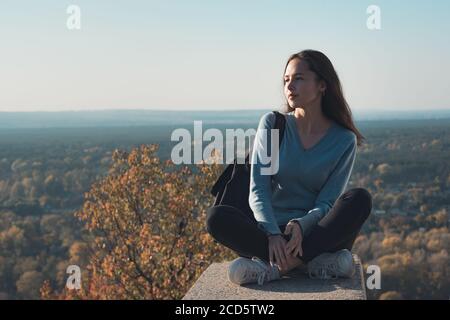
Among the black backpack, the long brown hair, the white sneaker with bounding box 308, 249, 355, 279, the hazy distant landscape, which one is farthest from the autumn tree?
the hazy distant landscape

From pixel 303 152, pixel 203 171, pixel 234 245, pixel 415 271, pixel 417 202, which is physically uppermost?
pixel 303 152

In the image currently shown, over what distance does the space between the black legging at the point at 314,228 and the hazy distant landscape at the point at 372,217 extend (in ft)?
97.4

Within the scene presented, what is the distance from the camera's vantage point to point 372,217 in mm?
50938

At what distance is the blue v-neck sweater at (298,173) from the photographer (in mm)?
4527

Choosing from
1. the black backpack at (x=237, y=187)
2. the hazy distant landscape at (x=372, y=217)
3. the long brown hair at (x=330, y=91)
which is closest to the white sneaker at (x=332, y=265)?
the black backpack at (x=237, y=187)

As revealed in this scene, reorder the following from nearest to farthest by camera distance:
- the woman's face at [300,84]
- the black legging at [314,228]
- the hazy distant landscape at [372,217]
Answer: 1. the black legging at [314,228]
2. the woman's face at [300,84]
3. the hazy distant landscape at [372,217]

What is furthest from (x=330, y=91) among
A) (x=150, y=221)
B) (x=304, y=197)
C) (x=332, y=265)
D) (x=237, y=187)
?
(x=150, y=221)

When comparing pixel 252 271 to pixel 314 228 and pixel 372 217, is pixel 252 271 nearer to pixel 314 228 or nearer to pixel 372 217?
pixel 314 228

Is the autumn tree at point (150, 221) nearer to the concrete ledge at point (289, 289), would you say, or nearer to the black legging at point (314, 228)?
the concrete ledge at point (289, 289)
